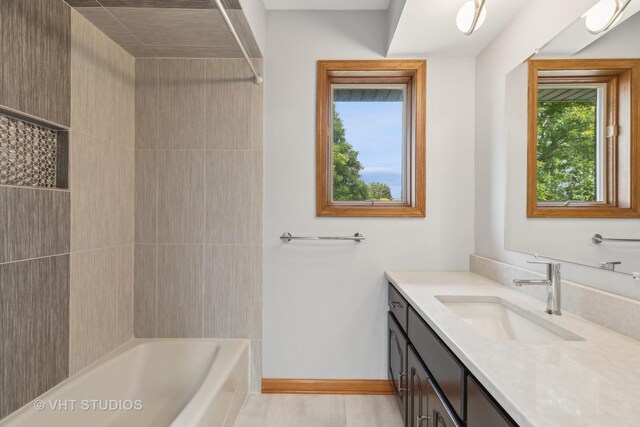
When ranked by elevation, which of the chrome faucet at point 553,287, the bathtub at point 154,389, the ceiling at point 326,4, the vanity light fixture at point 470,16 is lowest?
the bathtub at point 154,389

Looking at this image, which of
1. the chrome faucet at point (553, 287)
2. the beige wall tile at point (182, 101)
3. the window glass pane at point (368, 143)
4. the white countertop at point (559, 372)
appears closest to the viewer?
the white countertop at point (559, 372)

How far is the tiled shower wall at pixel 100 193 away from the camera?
1769mm

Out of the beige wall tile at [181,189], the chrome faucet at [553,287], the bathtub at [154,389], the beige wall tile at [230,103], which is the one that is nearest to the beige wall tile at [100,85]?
the beige wall tile at [181,189]

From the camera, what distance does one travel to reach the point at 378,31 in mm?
2287

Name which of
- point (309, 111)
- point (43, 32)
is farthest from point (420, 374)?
point (43, 32)

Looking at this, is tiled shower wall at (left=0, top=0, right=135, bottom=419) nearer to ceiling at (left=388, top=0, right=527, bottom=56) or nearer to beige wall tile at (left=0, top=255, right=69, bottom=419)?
beige wall tile at (left=0, top=255, right=69, bottom=419)

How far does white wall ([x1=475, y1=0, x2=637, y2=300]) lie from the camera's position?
1.53 meters

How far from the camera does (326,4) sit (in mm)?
2238

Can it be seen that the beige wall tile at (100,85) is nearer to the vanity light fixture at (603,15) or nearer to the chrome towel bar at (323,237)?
the chrome towel bar at (323,237)

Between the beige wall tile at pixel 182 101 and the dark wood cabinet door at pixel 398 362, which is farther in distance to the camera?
the beige wall tile at pixel 182 101

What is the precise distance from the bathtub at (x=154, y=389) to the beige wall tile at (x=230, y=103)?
1278 millimetres

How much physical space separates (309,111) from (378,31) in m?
0.67

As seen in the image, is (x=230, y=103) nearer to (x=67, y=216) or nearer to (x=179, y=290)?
(x=67, y=216)

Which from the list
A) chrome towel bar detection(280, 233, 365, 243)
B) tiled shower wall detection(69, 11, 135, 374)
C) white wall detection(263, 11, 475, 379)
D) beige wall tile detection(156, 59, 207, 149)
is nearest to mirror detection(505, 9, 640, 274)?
white wall detection(263, 11, 475, 379)
